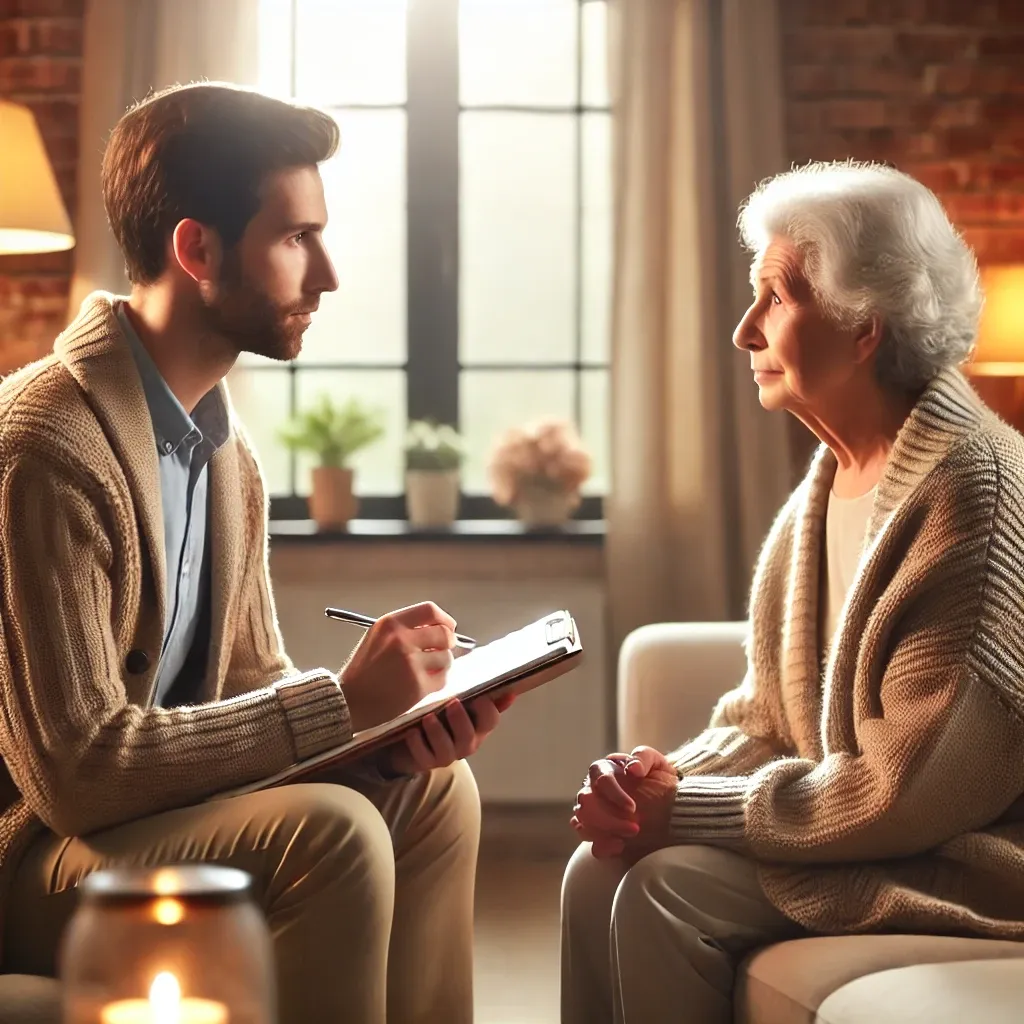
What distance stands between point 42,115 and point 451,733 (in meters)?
2.95

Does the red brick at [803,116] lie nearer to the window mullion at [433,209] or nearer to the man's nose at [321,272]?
the window mullion at [433,209]

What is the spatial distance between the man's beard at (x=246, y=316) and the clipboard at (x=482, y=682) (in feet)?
1.60

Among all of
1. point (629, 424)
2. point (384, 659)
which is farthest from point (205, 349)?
point (629, 424)

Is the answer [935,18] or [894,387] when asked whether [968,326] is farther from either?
[935,18]

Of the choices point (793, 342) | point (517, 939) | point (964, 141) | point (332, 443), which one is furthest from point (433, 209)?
point (793, 342)

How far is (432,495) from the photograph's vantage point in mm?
3863

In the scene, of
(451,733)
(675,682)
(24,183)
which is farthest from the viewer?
(24,183)

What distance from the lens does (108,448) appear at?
5.06 ft

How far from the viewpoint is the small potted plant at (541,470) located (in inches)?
148

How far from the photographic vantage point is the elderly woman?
149 centimetres

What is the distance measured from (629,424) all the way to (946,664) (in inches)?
93.5

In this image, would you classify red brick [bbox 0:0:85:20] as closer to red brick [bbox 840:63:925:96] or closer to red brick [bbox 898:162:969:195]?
red brick [bbox 840:63:925:96]

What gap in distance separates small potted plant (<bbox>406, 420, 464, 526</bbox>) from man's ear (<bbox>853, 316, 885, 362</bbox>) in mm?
2211

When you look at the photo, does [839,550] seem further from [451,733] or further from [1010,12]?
[1010,12]
